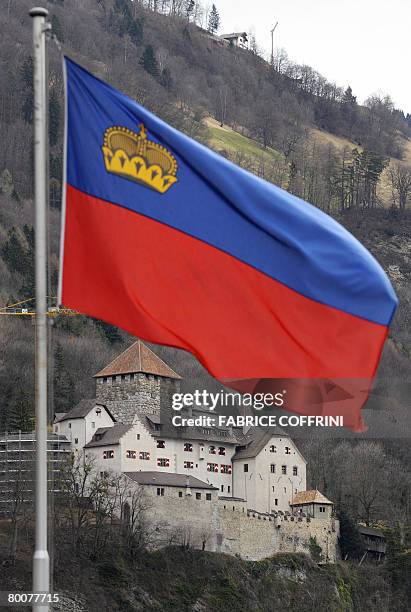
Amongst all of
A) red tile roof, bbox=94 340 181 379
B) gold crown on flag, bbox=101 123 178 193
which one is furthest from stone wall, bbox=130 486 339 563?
gold crown on flag, bbox=101 123 178 193

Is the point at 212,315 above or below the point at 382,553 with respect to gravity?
above

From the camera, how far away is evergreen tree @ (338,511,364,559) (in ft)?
331

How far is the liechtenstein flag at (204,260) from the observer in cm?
1766

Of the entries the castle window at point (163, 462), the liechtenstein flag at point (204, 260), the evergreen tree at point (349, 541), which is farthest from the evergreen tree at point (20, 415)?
the liechtenstein flag at point (204, 260)

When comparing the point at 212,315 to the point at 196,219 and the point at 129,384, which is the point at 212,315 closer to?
the point at 196,219

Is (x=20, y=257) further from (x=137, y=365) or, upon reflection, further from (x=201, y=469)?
(x=201, y=469)

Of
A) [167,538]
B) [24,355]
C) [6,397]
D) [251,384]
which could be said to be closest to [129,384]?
[6,397]

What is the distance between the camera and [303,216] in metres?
18.3

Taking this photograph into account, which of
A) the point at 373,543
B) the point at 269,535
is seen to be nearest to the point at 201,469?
the point at 269,535

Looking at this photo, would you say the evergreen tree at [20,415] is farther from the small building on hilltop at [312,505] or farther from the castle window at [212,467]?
the small building on hilltop at [312,505]

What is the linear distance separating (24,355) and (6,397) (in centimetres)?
2058

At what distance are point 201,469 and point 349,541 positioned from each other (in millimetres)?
10810

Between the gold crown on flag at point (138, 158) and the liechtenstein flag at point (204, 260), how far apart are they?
0.01m

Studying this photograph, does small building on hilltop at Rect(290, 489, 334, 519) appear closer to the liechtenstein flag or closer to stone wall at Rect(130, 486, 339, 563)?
stone wall at Rect(130, 486, 339, 563)
